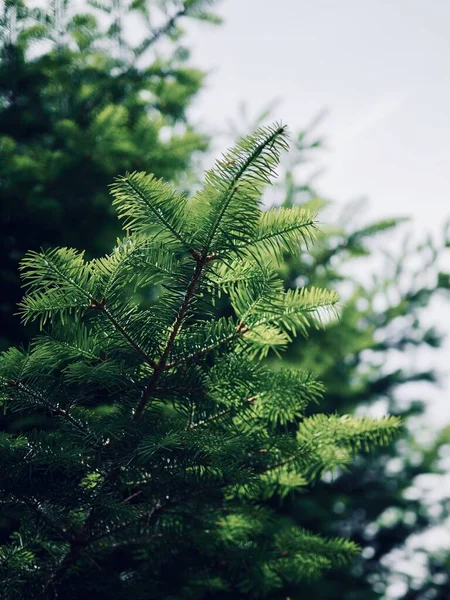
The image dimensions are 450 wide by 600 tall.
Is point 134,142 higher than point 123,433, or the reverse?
point 134,142

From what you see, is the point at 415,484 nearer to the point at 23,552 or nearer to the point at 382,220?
the point at 382,220

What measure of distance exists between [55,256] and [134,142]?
195cm

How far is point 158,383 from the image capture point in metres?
1.28

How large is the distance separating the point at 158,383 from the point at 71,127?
6.36 ft

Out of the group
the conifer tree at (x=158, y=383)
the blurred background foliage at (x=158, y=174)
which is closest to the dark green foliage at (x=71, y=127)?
the blurred background foliage at (x=158, y=174)

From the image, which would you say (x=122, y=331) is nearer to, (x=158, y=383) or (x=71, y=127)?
(x=158, y=383)

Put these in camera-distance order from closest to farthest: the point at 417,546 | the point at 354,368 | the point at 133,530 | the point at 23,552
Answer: the point at 23,552
the point at 133,530
the point at 354,368
the point at 417,546

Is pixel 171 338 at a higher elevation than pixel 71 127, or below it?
below

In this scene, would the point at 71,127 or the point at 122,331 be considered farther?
the point at 71,127

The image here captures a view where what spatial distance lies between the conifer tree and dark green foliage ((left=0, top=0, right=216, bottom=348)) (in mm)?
1444

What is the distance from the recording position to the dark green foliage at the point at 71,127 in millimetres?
2680

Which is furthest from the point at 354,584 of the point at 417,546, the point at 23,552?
the point at 23,552

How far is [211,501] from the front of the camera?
1470 millimetres

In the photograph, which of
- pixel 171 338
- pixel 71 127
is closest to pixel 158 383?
pixel 171 338
